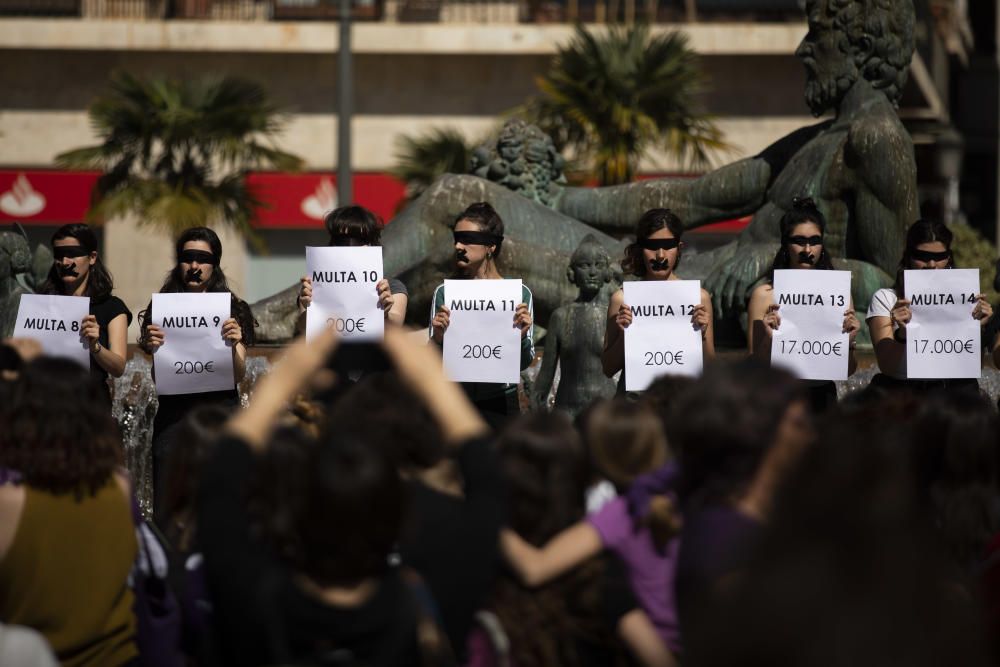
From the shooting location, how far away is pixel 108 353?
6.29 metres

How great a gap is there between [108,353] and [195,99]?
14.3m

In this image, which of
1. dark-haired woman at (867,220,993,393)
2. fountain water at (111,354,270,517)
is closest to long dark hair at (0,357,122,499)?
dark-haired woman at (867,220,993,393)

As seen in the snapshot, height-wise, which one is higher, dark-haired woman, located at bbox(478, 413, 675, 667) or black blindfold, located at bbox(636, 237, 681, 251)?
black blindfold, located at bbox(636, 237, 681, 251)

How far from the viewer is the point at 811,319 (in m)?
6.49

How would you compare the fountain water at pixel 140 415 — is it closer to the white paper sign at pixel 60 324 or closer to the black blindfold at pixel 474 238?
the white paper sign at pixel 60 324

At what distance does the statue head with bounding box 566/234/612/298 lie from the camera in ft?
22.5

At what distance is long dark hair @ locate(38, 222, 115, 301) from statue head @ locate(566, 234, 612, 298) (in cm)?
181

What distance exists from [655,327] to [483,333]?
625 mm

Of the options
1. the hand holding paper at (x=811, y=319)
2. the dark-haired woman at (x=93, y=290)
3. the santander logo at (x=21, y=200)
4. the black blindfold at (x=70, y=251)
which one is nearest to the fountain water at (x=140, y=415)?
the dark-haired woman at (x=93, y=290)

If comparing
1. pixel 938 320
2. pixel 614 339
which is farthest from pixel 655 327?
pixel 938 320

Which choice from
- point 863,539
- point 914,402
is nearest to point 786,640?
point 863,539

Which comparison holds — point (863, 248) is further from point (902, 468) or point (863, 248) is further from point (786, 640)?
point (786, 640)

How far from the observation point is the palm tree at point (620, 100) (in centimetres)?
2003

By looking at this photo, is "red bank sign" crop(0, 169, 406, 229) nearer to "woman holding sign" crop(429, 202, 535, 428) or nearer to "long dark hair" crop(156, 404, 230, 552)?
"woman holding sign" crop(429, 202, 535, 428)
